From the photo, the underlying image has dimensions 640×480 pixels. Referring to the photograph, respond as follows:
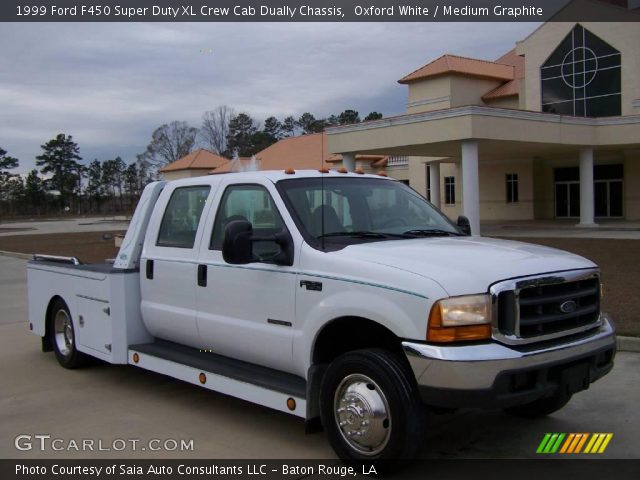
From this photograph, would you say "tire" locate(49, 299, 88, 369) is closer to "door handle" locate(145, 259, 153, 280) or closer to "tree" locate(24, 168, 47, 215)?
"door handle" locate(145, 259, 153, 280)

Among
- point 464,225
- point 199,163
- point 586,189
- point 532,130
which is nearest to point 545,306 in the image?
point 464,225

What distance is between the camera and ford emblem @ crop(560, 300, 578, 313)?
4.28 metres

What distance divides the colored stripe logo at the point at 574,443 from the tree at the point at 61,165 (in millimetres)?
107872

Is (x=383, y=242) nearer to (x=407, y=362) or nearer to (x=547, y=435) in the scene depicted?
(x=407, y=362)

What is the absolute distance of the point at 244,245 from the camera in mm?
4645

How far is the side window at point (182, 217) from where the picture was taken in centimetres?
581

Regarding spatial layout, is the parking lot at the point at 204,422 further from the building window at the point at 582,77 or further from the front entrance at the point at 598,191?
the front entrance at the point at 598,191

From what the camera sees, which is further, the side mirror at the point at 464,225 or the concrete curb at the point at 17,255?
the concrete curb at the point at 17,255

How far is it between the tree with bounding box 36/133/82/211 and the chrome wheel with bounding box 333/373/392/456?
354ft

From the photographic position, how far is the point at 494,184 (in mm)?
40375

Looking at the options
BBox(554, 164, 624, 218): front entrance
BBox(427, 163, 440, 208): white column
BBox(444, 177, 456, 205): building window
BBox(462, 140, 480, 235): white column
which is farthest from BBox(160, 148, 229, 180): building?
BBox(462, 140, 480, 235): white column

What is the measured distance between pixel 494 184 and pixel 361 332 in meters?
37.4

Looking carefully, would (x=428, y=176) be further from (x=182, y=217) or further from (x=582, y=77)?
(x=182, y=217)

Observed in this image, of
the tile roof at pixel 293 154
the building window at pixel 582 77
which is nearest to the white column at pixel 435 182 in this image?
the building window at pixel 582 77
